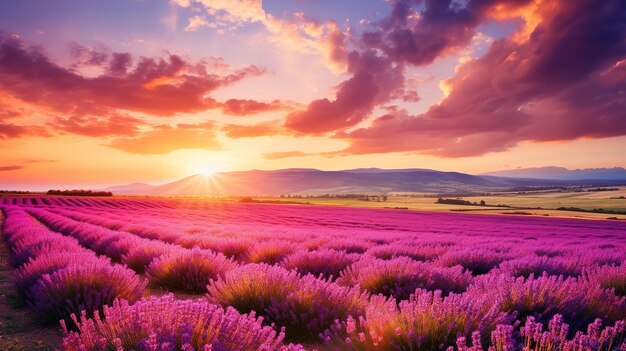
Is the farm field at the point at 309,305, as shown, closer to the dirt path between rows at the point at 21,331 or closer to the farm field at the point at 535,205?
the dirt path between rows at the point at 21,331

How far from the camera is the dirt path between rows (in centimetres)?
334

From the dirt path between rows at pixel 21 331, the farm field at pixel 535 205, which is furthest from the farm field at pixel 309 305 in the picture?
the farm field at pixel 535 205

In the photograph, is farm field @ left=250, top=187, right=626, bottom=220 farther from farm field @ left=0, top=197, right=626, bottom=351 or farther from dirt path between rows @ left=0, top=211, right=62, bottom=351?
dirt path between rows @ left=0, top=211, right=62, bottom=351

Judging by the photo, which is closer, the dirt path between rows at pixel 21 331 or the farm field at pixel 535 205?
the dirt path between rows at pixel 21 331

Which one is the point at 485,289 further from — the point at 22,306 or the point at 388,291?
the point at 22,306

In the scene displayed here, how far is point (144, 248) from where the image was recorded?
7.35 metres

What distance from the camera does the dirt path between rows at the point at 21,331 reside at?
3.34 meters

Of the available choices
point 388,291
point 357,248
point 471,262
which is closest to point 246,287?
point 388,291

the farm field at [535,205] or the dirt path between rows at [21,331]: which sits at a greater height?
the dirt path between rows at [21,331]

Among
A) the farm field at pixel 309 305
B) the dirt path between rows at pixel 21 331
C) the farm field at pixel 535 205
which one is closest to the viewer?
the farm field at pixel 309 305

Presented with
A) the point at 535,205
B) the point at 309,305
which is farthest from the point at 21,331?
the point at 535,205

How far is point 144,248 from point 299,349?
650cm

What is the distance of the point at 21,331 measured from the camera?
3770mm

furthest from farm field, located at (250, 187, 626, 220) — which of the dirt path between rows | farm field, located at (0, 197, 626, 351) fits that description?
the dirt path between rows
